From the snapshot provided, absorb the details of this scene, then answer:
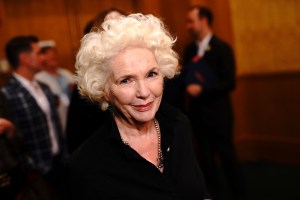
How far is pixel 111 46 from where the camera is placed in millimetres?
1514

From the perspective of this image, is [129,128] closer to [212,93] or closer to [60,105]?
[212,93]

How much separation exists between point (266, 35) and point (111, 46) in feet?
12.5

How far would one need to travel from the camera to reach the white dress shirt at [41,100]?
10.7 feet

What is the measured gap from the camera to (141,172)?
1.56 metres

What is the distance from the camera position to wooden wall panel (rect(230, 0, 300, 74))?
15.2 feet

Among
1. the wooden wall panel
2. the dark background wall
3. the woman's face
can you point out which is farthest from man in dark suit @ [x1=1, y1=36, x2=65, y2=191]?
the wooden wall panel

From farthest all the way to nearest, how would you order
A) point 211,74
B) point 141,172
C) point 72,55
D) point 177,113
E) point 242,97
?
1. point 242,97
2. point 72,55
3. point 211,74
4. point 177,113
5. point 141,172

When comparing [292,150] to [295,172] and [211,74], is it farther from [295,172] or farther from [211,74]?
[211,74]

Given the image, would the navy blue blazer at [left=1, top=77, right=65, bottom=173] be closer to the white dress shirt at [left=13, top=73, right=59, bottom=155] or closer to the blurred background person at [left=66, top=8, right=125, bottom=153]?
the white dress shirt at [left=13, top=73, right=59, bottom=155]

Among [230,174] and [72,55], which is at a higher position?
[72,55]

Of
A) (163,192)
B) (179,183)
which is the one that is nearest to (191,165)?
(179,183)

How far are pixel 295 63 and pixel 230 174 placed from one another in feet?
5.99

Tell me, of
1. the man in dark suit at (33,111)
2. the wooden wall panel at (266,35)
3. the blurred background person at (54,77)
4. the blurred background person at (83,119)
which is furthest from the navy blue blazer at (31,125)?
the wooden wall panel at (266,35)

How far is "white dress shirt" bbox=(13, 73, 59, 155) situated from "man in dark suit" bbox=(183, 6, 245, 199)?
4.28 feet
